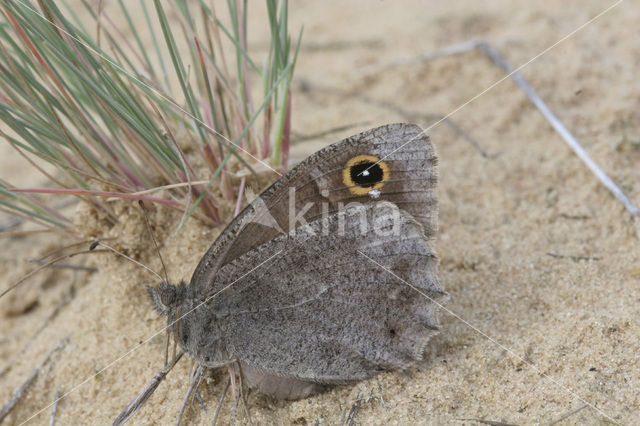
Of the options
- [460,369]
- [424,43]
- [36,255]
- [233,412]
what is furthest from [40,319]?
[424,43]

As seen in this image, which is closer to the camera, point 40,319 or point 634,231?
point 634,231

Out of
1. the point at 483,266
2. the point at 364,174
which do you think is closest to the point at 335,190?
the point at 364,174

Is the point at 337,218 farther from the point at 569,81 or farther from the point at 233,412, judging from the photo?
the point at 569,81

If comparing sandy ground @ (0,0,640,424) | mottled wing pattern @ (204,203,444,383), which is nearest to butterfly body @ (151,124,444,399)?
mottled wing pattern @ (204,203,444,383)

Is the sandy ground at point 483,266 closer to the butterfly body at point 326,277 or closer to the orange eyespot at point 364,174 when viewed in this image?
the butterfly body at point 326,277

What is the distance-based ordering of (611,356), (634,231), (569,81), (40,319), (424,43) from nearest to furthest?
(611,356) → (634,231) → (40,319) → (569,81) → (424,43)

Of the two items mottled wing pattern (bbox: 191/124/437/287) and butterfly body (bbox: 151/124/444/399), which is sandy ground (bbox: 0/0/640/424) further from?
mottled wing pattern (bbox: 191/124/437/287)
